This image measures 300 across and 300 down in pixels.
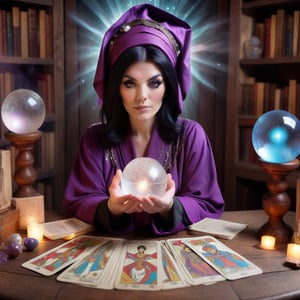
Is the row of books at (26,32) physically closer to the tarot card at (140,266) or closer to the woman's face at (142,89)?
the woman's face at (142,89)

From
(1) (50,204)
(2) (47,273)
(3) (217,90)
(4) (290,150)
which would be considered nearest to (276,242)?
(4) (290,150)

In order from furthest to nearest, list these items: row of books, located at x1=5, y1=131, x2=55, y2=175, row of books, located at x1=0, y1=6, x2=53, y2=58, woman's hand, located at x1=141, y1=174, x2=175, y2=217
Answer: row of books, located at x1=5, y1=131, x2=55, y2=175 → row of books, located at x1=0, y1=6, x2=53, y2=58 → woman's hand, located at x1=141, y1=174, x2=175, y2=217

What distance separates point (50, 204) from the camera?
102 inches

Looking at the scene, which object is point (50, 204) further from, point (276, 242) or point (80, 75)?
point (276, 242)

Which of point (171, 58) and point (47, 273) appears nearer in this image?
point (47, 273)

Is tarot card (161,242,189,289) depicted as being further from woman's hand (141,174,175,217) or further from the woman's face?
the woman's face

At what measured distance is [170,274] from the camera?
1032 mm

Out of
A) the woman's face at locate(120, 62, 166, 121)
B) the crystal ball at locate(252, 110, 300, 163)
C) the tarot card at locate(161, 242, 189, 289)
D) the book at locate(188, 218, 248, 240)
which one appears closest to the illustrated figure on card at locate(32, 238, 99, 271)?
the tarot card at locate(161, 242, 189, 289)

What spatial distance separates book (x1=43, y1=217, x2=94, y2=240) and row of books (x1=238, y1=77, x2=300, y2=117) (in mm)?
1419

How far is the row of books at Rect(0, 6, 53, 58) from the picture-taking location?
2.24 metres

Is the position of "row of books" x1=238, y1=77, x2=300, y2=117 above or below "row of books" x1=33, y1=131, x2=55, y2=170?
above

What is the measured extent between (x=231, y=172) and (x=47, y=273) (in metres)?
1.69

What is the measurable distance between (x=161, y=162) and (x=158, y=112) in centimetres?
18

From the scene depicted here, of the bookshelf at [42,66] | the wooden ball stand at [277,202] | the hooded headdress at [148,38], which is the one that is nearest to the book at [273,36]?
the hooded headdress at [148,38]
